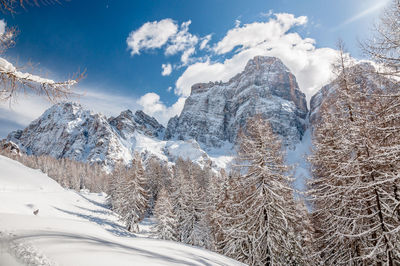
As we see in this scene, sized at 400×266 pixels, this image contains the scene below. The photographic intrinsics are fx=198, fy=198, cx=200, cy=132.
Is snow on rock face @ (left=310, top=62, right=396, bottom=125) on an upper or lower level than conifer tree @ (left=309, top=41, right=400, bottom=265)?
upper

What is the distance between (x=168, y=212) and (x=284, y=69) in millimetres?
206150

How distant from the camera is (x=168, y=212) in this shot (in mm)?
24891

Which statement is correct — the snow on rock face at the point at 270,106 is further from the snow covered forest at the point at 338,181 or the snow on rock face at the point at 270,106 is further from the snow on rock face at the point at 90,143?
the snow covered forest at the point at 338,181

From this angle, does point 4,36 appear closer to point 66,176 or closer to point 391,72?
point 391,72

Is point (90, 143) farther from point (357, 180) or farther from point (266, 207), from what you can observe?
point (357, 180)

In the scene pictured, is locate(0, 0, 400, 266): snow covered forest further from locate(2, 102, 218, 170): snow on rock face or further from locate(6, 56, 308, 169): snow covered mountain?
locate(6, 56, 308, 169): snow covered mountain

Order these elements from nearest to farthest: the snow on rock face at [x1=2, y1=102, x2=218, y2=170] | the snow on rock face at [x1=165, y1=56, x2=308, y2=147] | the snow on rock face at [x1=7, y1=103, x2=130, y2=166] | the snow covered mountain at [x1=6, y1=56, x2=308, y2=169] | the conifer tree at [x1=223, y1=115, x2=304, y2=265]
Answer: the conifer tree at [x1=223, y1=115, x2=304, y2=265] → the snow on rock face at [x1=2, y1=102, x2=218, y2=170] → the snow covered mountain at [x1=6, y1=56, x2=308, y2=169] → the snow on rock face at [x1=7, y1=103, x2=130, y2=166] → the snow on rock face at [x1=165, y1=56, x2=308, y2=147]

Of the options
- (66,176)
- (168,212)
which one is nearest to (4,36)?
(168,212)

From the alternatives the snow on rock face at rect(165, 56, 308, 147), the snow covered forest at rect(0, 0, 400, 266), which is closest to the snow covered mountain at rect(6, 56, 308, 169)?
the snow on rock face at rect(165, 56, 308, 147)

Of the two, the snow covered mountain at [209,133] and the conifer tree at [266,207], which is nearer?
the conifer tree at [266,207]

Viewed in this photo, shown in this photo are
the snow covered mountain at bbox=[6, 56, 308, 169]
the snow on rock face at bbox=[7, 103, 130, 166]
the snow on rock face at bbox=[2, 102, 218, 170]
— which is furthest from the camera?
the snow on rock face at bbox=[7, 103, 130, 166]

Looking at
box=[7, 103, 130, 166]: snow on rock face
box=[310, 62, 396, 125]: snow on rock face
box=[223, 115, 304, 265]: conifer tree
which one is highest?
box=[7, 103, 130, 166]: snow on rock face

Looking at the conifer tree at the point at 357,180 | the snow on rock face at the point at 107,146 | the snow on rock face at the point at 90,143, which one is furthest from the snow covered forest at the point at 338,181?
the snow on rock face at the point at 90,143

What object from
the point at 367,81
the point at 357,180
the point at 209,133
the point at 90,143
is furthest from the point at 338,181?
the point at 90,143
